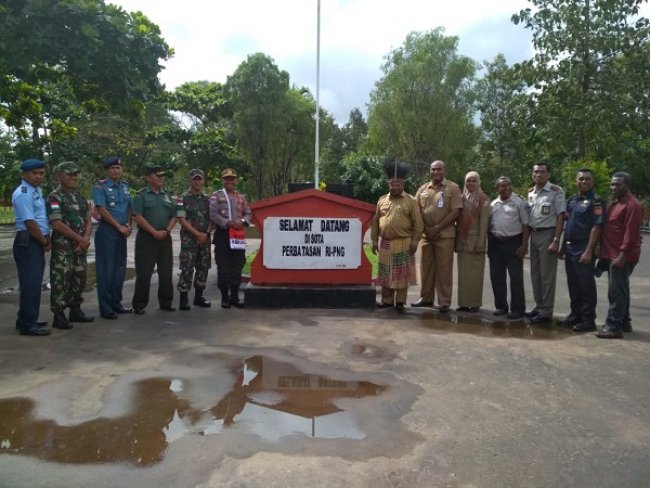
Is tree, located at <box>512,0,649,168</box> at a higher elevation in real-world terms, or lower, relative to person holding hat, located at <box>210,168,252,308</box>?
higher

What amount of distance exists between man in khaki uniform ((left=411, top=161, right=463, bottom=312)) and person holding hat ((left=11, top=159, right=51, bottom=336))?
425 cm

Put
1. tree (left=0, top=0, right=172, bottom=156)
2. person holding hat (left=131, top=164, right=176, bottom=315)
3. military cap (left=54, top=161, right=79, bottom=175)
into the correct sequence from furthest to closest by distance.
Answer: tree (left=0, top=0, right=172, bottom=156)
person holding hat (left=131, top=164, right=176, bottom=315)
military cap (left=54, top=161, right=79, bottom=175)

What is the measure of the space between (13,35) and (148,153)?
19881 millimetres

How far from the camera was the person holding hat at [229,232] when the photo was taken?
6664 mm

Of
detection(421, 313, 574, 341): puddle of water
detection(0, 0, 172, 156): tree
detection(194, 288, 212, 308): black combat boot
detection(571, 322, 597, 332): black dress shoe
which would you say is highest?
detection(0, 0, 172, 156): tree

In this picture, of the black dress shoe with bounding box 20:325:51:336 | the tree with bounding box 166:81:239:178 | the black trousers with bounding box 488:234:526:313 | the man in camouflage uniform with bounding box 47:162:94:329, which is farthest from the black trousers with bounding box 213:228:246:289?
the tree with bounding box 166:81:239:178

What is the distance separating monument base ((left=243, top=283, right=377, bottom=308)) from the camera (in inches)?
269

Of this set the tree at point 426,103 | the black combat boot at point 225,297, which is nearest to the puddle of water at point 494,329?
the black combat boot at point 225,297

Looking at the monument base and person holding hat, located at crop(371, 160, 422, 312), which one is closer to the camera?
person holding hat, located at crop(371, 160, 422, 312)

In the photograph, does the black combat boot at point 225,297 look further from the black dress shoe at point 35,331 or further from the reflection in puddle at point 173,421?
the reflection in puddle at point 173,421

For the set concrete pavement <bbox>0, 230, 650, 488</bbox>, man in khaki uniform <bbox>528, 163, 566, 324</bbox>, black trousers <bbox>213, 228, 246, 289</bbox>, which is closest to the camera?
concrete pavement <bbox>0, 230, 650, 488</bbox>

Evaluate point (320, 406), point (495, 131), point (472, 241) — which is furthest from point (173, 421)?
point (495, 131)

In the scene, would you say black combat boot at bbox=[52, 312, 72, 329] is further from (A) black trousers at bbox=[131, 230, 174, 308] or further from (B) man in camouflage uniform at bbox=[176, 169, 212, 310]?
(B) man in camouflage uniform at bbox=[176, 169, 212, 310]

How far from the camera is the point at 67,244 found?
5645 mm
